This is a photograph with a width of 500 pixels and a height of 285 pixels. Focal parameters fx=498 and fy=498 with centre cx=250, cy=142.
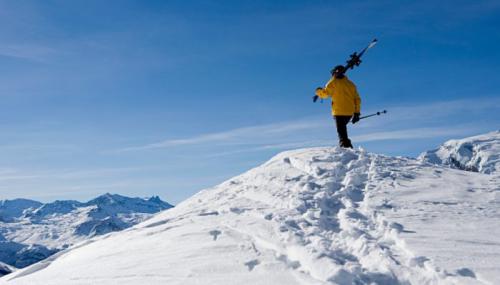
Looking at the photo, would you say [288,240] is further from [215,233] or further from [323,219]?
[323,219]

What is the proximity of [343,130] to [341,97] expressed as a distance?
44.9 inches

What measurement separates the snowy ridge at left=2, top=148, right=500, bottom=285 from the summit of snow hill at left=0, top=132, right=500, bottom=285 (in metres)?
0.02

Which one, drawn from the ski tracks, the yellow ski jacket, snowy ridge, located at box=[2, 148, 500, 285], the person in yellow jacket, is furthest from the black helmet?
the ski tracks

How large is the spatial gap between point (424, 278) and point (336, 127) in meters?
10.9

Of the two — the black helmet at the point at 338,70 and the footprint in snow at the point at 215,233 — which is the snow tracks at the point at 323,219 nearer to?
the footprint in snow at the point at 215,233

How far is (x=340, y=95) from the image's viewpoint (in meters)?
16.5

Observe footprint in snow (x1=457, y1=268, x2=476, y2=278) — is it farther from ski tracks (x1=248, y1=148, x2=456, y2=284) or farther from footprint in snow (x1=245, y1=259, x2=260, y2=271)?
footprint in snow (x1=245, y1=259, x2=260, y2=271)

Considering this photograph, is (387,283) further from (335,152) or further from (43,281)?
(335,152)

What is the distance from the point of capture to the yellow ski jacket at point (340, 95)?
16562mm

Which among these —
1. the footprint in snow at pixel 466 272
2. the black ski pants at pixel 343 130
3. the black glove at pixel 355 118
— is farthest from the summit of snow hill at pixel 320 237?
the black glove at pixel 355 118

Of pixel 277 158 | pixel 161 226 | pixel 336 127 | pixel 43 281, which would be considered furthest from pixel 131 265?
pixel 336 127

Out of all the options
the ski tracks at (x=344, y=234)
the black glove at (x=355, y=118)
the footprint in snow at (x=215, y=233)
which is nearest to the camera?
the ski tracks at (x=344, y=234)

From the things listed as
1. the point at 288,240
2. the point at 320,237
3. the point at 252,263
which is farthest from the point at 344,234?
the point at 252,263

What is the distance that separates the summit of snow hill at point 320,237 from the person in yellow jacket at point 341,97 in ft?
10.1
